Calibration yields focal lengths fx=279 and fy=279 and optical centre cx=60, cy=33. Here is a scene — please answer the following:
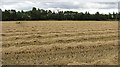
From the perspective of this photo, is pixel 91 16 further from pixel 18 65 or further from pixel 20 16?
pixel 18 65

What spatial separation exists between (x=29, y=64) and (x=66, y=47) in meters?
4.20

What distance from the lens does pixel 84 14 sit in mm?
90938

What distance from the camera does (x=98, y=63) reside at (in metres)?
10.5

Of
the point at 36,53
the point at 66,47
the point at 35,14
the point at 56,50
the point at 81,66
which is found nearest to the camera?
the point at 81,66

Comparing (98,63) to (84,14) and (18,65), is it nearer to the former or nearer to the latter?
(18,65)

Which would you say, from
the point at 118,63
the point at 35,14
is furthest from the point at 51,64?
the point at 35,14

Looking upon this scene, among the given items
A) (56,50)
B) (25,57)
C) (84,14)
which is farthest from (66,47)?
(84,14)

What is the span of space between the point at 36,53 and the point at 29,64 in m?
2.13

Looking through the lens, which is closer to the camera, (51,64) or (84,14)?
(51,64)

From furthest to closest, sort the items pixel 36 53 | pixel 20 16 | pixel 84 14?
pixel 84 14 < pixel 20 16 < pixel 36 53

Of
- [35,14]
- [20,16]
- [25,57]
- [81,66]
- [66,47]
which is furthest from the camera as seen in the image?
[35,14]

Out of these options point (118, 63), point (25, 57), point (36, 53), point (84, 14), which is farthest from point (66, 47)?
point (84, 14)

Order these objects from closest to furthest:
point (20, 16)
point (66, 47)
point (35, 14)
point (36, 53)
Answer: point (36, 53)
point (66, 47)
point (20, 16)
point (35, 14)

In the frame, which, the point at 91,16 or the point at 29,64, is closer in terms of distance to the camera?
the point at 29,64
